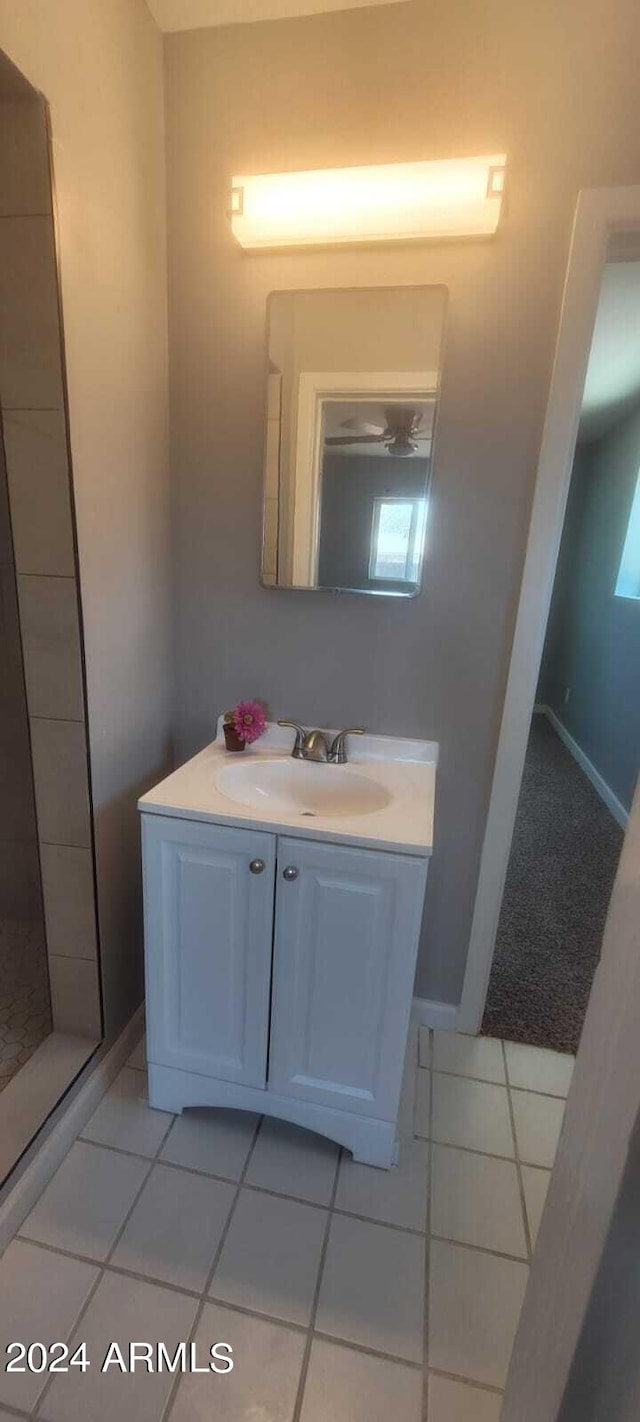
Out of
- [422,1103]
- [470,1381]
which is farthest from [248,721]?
[470,1381]

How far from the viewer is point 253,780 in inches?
54.9

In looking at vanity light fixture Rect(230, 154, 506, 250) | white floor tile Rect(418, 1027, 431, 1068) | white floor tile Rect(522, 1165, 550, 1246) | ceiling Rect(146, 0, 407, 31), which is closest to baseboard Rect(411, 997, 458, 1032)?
white floor tile Rect(418, 1027, 431, 1068)

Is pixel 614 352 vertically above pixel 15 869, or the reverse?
pixel 614 352

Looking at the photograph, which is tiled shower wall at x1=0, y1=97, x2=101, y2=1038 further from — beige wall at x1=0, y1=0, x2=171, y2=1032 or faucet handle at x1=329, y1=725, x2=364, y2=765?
faucet handle at x1=329, y1=725, x2=364, y2=765

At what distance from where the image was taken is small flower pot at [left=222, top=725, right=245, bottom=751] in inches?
55.4

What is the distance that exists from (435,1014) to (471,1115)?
274 mm

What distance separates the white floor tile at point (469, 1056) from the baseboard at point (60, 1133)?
80 cm

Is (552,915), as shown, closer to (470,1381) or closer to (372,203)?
(470,1381)

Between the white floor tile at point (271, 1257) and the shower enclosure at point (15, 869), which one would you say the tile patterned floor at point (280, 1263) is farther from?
the shower enclosure at point (15, 869)

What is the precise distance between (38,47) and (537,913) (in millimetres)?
2530

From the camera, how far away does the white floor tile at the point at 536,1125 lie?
131cm

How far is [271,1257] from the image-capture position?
108cm

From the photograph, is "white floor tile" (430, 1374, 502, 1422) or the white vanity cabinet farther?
the white vanity cabinet

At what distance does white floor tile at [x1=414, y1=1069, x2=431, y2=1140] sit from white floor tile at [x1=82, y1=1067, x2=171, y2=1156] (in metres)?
0.57
